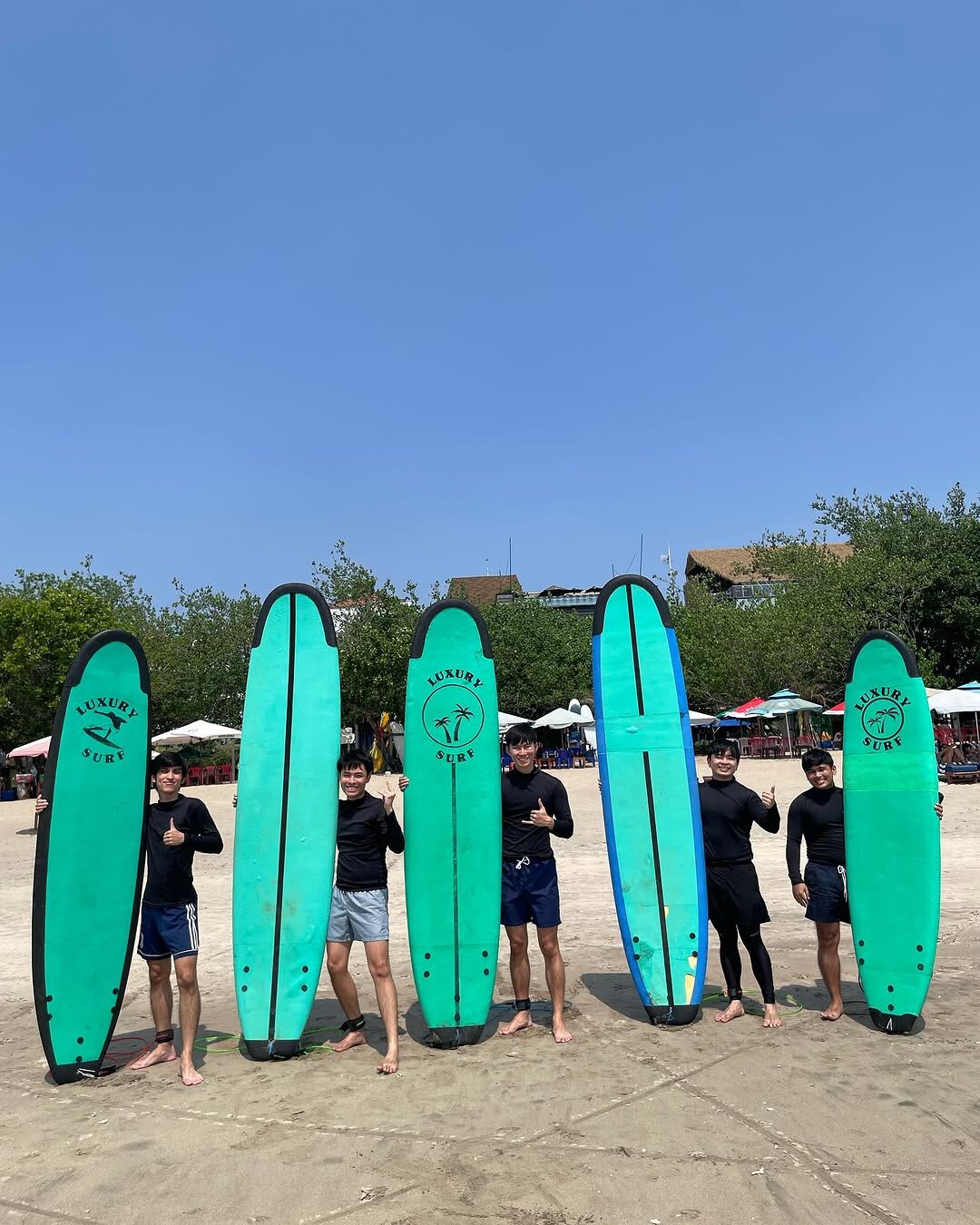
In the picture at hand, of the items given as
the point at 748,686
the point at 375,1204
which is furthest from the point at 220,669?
the point at 375,1204

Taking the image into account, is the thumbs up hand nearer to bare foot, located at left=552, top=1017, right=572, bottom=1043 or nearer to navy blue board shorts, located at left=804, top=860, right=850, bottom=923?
bare foot, located at left=552, top=1017, right=572, bottom=1043

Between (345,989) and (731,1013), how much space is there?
2072 millimetres

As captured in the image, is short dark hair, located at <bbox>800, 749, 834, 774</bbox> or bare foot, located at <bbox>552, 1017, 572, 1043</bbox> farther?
short dark hair, located at <bbox>800, 749, 834, 774</bbox>

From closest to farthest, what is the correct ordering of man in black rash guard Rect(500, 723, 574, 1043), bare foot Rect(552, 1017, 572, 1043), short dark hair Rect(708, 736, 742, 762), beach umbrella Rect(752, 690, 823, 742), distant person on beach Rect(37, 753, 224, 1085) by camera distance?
1. distant person on beach Rect(37, 753, 224, 1085)
2. bare foot Rect(552, 1017, 572, 1043)
3. man in black rash guard Rect(500, 723, 574, 1043)
4. short dark hair Rect(708, 736, 742, 762)
5. beach umbrella Rect(752, 690, 823, 742)

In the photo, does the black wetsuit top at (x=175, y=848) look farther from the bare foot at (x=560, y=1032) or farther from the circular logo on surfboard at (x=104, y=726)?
the bare foot at (x=560, y=1032)

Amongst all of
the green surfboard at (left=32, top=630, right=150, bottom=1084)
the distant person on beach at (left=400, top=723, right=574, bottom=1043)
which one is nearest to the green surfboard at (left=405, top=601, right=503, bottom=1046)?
the distant person on beach at (left=400, top=723, right=574, bottom=1043)

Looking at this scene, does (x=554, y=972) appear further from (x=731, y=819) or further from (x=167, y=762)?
(x=167, y=762)

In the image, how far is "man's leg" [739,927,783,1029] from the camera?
4820 millimetres

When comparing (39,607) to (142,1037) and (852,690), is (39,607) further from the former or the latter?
(852,690)

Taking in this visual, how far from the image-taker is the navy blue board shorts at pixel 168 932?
447cm

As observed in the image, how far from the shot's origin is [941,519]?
36.7m

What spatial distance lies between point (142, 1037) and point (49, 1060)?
81 centimetres

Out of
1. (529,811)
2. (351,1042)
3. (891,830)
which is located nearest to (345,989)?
(351,1042)

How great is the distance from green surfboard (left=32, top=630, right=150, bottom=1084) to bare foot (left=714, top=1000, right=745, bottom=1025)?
3.11 meters
